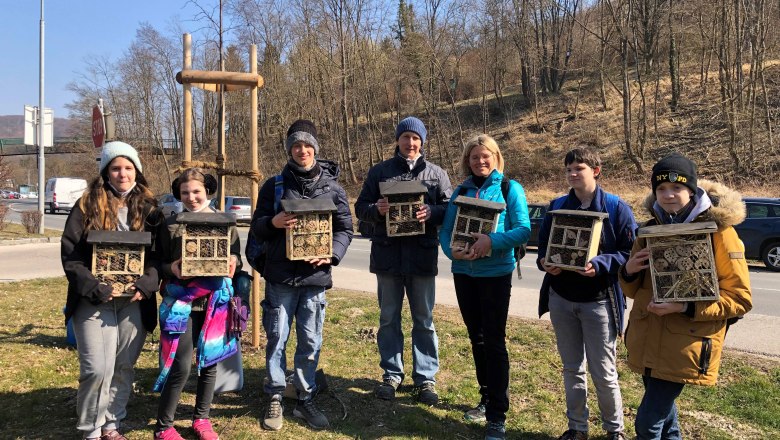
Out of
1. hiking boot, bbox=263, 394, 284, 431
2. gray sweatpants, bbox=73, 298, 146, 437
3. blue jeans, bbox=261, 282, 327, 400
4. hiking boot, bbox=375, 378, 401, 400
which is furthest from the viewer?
hiking boot, bbox=375, 378, 401, 400

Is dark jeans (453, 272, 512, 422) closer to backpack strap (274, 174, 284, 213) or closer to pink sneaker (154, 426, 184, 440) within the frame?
backpack strap (274, 174, 284, 213)

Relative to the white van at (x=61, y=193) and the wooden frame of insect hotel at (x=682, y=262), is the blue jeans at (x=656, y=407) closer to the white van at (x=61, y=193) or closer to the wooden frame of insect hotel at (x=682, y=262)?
the wooden frame of insect hotel at (x=682, y=262)

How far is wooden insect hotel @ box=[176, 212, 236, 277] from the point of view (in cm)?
356

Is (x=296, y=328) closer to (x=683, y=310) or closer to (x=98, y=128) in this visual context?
(x=683, y=310)

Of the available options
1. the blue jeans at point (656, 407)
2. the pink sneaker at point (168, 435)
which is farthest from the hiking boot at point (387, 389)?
the blue jeans at point (656, 407)

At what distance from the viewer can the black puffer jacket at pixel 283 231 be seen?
4.01 meters

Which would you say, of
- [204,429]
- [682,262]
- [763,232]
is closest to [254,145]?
[204,429]

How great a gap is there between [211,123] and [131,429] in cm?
4013

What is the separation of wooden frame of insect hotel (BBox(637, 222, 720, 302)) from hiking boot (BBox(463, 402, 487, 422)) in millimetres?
1760

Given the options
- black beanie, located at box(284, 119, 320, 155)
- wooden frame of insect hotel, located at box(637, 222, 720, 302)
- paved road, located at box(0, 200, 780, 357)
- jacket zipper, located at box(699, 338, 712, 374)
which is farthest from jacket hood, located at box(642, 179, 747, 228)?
paved road, located at box(0, 200, 780, 357)

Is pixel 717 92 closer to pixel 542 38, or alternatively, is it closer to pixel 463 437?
pixel 542 38

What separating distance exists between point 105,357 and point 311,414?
1.50 meters

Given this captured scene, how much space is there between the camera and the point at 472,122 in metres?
37.7

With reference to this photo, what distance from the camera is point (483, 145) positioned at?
397 centimetres
